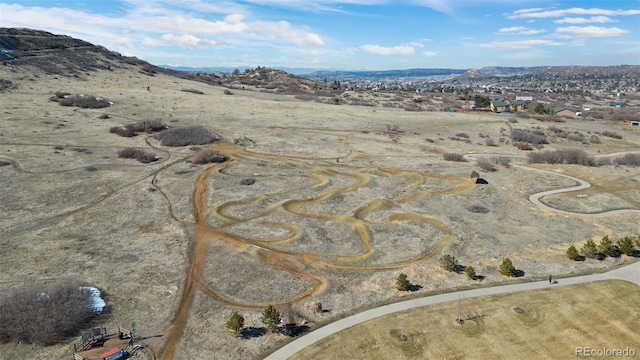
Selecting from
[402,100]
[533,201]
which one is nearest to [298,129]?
[533,201]

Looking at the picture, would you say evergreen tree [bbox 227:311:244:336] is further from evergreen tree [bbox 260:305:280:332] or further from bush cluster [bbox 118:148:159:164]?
bush cluster [bbox 118:148:159:164]

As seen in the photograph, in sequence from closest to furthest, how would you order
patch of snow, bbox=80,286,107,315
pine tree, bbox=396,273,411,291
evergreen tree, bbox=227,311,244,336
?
evergreen tree, bbox=227,311,244,336 < patch of snow, bbox=80,286,107,315 < pine tree, bbox=396,273,411,291

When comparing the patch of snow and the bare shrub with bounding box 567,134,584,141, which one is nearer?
the patch of snow

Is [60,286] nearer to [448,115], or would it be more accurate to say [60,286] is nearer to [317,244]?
[317,244]

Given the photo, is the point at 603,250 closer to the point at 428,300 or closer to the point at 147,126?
the point at 428,300

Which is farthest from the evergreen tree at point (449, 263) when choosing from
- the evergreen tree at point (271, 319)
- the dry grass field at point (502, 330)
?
the evergreen tree at point (271, 319)
